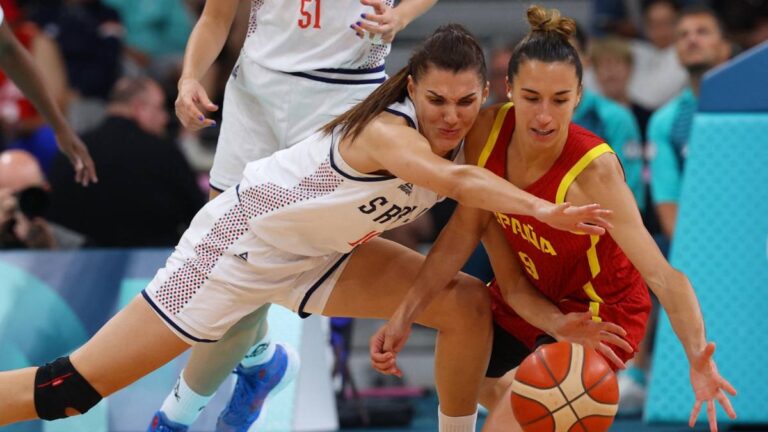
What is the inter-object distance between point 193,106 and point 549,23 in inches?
48.8

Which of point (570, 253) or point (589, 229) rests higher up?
point (589, 229)

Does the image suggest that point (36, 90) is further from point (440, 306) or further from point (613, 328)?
point (613, 328)

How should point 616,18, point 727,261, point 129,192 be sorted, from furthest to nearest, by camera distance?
point 616,18 < point 129,192 < point 727,261

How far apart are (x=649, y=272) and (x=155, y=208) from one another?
382cm

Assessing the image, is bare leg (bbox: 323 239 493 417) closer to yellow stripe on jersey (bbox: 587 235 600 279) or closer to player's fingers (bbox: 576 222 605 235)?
yellow stripe on jersey (bbox: 587 235 600 279)

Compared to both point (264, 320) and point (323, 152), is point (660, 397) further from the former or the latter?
point (323, 152)

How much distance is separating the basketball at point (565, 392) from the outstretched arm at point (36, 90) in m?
2.37

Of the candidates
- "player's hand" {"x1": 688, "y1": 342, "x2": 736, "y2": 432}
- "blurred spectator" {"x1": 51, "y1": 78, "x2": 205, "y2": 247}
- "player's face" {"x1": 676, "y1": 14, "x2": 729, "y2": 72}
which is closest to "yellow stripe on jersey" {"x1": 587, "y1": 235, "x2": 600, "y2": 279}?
"player's hand" {"x1": 688, "y1": 342, "x2": 736, "y2": 432}

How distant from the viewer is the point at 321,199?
398cm

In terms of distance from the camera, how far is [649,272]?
384 centimetres

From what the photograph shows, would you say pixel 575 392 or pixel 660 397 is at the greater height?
pixel 575 392

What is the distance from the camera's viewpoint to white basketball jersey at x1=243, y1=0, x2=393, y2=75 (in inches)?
170

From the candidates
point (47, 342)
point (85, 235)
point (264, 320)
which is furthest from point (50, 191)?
point (264, 320)

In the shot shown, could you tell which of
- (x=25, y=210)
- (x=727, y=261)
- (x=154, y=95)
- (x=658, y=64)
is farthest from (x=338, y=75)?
(x=658, y=64)
